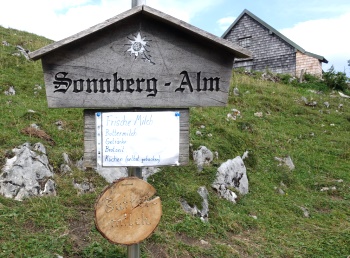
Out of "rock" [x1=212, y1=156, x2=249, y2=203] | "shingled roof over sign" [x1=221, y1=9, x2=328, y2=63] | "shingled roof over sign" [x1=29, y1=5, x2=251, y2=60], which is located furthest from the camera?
"shingled roof over sign" [x1=221, y1=9, x2=328, y2=63]

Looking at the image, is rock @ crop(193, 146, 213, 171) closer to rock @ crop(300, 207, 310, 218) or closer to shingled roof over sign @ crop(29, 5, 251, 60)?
rock @ crop(300, 207, 310, 218)

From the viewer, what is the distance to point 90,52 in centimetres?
318

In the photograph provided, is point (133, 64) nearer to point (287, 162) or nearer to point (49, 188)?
point (49, 188)

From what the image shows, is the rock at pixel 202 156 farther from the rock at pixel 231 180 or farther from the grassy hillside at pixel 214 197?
the rock at pixel 231 180

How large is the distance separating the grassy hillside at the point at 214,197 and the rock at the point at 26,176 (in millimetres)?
176

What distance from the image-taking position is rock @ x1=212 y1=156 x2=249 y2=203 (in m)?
6.32

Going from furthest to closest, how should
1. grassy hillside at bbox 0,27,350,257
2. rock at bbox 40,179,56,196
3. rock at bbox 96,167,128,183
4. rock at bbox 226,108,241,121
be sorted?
rock at bbox 226,108,241,121 < rock at bbox 96,167,128,183 < rock at bbox 40,179,56,196 < grassy hillside at bbox 0,27,350,257

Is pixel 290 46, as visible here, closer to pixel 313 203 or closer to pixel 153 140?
pixel 313 203

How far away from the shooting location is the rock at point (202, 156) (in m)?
6.88

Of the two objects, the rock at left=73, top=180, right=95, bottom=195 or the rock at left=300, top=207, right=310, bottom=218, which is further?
the rock at left=300, top=207, right=310, bottom=218

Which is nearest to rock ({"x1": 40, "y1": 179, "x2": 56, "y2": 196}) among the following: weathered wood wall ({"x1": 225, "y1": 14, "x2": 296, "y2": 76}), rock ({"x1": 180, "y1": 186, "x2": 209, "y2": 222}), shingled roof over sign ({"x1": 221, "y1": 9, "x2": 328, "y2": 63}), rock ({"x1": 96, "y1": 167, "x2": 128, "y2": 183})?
rock ({"x1": 96, "y1": 167, "x2": 128, "y2": 183})

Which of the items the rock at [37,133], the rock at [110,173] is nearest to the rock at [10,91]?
the rock at [37,133]

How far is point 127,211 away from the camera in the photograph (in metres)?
3.23

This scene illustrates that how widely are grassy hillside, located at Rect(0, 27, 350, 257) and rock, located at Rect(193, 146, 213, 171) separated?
0.16 metres
